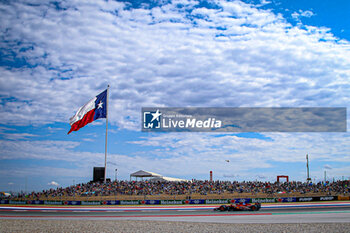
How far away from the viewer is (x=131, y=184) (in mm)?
48438

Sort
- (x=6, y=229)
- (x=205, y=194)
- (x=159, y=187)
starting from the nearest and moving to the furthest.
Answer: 1. (x=6, y=229)
2. (x=205, y=194)
3. (x=159, y=187)

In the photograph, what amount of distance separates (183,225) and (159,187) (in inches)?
1011

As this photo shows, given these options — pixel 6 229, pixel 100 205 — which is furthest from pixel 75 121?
pixel 6 229

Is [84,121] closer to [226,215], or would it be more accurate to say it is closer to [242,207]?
[226,215]

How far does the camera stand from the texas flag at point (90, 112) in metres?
38.8

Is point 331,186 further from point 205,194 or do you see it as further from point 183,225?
point 183,225

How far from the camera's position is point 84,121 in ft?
129

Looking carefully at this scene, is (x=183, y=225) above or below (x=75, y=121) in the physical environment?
below

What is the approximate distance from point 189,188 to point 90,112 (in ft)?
61.1

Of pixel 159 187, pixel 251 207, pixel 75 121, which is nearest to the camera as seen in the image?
pixel 251 207

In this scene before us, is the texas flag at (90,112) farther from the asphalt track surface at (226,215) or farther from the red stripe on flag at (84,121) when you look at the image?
the asphalt track surface at (226,215)

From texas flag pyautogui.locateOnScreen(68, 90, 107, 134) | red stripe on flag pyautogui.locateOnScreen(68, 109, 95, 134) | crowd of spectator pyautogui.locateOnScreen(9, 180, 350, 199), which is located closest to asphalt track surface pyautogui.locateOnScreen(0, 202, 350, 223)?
red stripe on flag pyautogui.locateOnScreen(68, 109, 95, 134)

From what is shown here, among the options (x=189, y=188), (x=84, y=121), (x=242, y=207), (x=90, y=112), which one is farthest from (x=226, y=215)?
(x=90, y=112)

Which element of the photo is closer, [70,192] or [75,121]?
[75,121]
